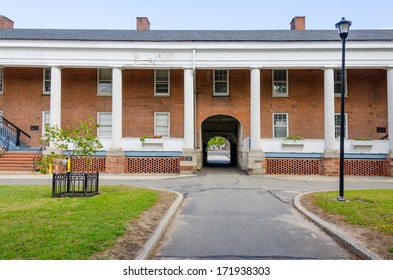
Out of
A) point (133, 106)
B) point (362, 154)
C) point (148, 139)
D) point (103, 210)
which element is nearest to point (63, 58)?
point (133, 106)

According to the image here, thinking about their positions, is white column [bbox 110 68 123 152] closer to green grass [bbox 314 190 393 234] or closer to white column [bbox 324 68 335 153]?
white column [bbox 324 68 335 153]

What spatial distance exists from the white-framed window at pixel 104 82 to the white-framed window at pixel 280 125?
11.8 metres

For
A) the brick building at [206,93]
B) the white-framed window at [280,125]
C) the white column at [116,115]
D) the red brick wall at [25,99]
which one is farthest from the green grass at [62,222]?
the white-framed window at [280,125]

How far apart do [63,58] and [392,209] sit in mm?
19339

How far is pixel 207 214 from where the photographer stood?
8.82m

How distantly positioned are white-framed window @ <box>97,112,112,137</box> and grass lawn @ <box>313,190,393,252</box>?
1643cm

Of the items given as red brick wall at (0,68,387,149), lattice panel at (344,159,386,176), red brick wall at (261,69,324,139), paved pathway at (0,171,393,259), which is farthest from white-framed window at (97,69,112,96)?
lattice panel at (344,159,386,176)

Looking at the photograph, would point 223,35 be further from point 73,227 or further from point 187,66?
point 73,227

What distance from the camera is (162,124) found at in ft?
79.7

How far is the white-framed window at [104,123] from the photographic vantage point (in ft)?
79.1

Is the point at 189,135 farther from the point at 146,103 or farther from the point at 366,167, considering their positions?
the point at 366,167

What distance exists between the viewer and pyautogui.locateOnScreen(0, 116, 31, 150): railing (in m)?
22.8

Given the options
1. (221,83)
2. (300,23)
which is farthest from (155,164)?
(300,23)

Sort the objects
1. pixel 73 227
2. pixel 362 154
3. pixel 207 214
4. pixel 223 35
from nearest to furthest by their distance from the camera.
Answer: pixel 73 227 < pixel 207 214 < pixel 362 154 < pixel 223 35
